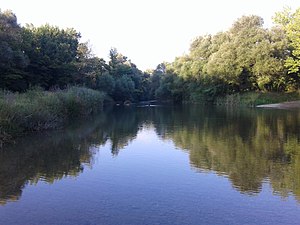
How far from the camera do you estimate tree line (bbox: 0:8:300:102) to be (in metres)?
37.4

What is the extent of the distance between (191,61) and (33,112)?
61.7 m

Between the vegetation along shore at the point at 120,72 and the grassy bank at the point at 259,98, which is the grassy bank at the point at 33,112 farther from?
the grassy bank at the point at 259,98

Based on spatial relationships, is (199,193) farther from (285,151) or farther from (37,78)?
(37,78)

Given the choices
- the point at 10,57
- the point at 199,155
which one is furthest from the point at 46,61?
the point at 199,155

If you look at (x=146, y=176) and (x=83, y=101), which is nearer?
(x=146, y=176)

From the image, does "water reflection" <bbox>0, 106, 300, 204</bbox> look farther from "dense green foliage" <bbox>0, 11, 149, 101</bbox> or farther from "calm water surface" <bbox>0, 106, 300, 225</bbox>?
"dense green foliage" <bbox>0, 11, 149, 101</bbox>

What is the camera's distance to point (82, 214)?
8070 millimetres

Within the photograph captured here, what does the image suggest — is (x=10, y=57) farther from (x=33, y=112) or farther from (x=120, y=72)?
(x=120, y=72)

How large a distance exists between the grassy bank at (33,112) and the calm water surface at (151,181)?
3.34 feet

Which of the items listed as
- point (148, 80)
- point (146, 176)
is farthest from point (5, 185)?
point (148, 80)

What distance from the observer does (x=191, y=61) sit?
7894 centimetres

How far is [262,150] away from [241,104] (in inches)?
1820

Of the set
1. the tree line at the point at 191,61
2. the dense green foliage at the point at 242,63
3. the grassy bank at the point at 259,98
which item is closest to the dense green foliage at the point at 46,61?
the tree line at the point at 191,61

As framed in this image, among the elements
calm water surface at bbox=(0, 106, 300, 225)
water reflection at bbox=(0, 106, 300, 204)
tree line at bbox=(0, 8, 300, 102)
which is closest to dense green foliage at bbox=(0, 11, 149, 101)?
tree line at bbox=(0, 8, 300, 102)
